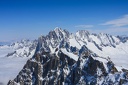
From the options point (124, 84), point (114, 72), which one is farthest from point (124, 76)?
point (114, 72)

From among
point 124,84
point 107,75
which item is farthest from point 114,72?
point 124,84

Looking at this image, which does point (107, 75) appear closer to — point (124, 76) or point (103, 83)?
Answer: point (103, 83)

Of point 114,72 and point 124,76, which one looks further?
point 114,72

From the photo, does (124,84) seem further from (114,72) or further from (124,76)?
(114,72)

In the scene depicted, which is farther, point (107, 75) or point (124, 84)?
point (107, 75)

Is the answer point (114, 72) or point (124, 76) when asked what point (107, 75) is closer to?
point (114, 72)

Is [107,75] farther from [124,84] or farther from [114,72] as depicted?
[124,84]
